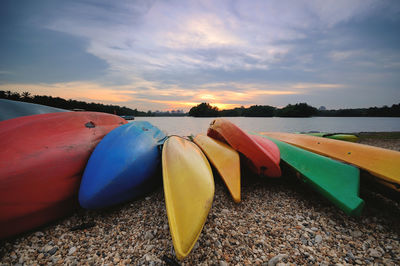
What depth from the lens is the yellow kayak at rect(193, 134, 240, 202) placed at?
2.15m

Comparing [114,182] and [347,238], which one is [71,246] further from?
[347,238]

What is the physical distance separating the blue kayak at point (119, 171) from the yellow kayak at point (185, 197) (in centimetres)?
39

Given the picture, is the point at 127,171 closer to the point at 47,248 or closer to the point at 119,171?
the point at 119,171

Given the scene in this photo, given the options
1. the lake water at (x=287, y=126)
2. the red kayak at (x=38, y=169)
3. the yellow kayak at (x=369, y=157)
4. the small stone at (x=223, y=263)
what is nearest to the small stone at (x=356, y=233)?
the yellow kayak at (x=369, y=157)

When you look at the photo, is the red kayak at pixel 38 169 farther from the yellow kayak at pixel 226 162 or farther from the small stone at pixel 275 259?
the small stone at pixel 275 259

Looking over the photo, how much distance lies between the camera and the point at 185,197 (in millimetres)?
1567

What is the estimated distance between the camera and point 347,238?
158 cm

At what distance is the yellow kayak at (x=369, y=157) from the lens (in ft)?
6.40

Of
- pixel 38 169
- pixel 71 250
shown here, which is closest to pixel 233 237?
pixel 71 250

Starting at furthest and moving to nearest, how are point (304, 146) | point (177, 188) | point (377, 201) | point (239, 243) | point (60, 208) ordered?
point (304, 146)
point (377, 201)
point (60, 208)
point (177, 188)
point (239, 243)

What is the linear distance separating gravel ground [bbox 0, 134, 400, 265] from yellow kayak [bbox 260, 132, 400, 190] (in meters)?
0.42

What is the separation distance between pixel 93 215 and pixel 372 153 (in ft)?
13.2

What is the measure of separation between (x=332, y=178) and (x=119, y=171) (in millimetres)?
2783

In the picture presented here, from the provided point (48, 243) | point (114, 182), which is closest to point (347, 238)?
point (114, 182)
